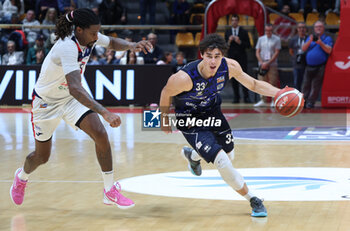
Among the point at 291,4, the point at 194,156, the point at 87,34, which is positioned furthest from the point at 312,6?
the point at 87,34

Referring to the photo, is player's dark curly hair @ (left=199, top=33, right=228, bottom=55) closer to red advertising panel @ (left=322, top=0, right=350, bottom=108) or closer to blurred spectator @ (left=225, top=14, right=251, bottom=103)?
red advertising panel @ (left=322, top=0, right=350, bottom=108)

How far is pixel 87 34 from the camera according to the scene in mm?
6258

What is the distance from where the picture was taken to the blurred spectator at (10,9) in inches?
784

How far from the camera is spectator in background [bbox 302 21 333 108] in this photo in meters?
16.5

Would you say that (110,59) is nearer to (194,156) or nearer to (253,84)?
(194,156)

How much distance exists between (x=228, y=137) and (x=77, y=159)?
11.4 feet

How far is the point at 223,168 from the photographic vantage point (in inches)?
244

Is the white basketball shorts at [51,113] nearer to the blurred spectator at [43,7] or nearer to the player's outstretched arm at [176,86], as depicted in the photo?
the player's outstretched arm at [176,86]

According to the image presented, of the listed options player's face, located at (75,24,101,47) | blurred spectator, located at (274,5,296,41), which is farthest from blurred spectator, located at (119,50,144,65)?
player's face, located at (75,24,101,47)

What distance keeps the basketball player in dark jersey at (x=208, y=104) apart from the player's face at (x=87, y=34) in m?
0.83

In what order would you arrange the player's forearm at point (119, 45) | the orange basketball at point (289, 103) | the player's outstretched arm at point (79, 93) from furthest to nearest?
the player's forearm at point (119, 45) → the orange basketball at point (289, 103) → the player's outstretched arm at point (79, 93)

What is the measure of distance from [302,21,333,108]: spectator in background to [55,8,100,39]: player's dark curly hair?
10967 mm

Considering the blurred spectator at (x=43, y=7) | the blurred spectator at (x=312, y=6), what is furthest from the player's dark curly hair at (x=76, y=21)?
the blurred spectator at (x=312, y=6)

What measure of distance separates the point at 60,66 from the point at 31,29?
13367 mm
